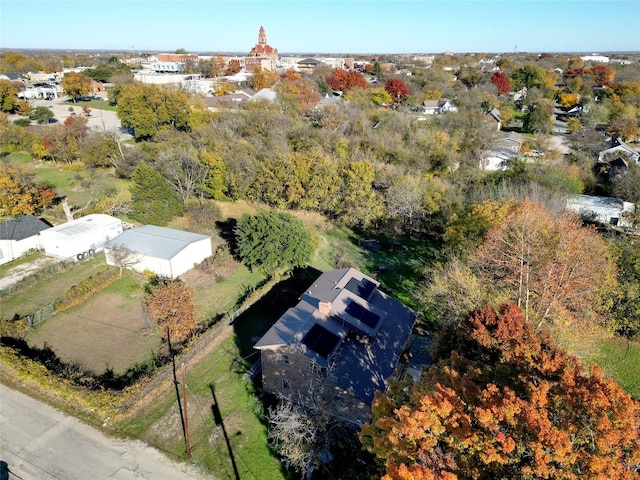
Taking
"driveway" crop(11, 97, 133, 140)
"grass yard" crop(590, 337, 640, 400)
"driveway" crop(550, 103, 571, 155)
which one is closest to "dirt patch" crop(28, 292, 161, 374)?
"grass yard" crop(590, 337, 640, 400)

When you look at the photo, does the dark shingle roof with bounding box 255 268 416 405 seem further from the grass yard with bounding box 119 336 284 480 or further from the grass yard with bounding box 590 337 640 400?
the grass yard with bounding box 590 337 640 400

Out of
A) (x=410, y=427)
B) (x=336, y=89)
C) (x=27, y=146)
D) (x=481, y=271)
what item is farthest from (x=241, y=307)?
→ (x=336, y=89)

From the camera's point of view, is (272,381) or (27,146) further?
(27,146)

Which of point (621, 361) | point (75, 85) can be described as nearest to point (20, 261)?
point (621, 361)

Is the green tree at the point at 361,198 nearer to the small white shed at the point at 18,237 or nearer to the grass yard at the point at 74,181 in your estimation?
the grass yard at the point at 74,181

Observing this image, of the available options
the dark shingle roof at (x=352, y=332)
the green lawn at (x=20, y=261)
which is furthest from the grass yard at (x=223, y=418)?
the green lawn at (x=20, y=261)

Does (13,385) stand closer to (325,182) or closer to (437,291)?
(437,291)
